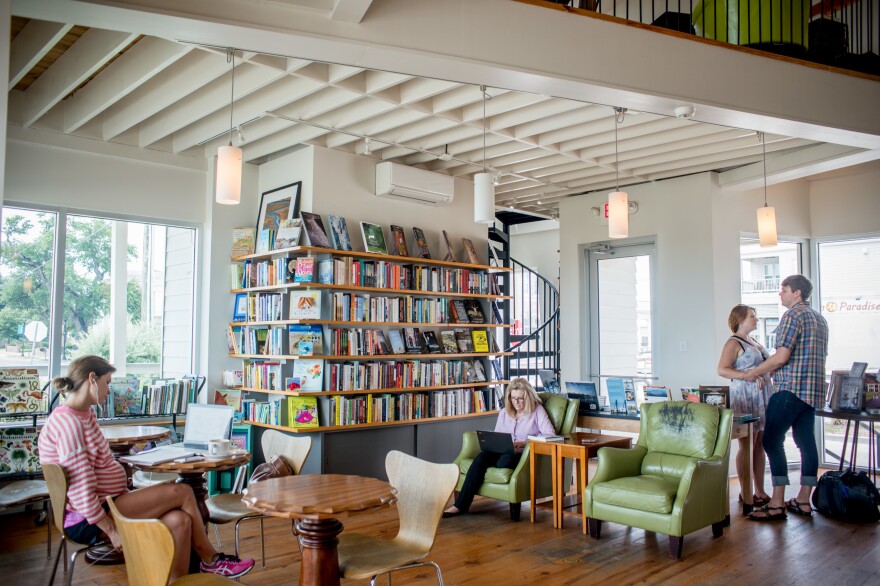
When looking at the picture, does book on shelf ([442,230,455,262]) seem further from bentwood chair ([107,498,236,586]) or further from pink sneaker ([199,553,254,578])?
bentwood chair ([107,498,236,586])

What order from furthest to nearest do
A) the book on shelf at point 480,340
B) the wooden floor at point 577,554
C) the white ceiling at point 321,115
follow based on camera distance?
the book on shelf at point 480,340 → the white ceiling at point 321,115 → the wooden floor at point 577,554

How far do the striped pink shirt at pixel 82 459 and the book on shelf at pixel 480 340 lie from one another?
458cm

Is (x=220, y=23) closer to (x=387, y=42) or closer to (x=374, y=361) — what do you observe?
(x=387, y=42)

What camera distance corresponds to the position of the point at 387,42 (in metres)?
3.85

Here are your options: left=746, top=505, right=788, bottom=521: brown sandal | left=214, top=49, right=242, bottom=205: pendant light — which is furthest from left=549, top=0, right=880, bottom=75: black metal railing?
left=746, top=505, right=788, bottom=521: brown sandal

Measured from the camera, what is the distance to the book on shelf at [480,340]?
307 inches

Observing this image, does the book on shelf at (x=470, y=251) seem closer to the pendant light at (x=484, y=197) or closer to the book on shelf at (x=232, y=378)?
the pendant light at (x=484, y=197)

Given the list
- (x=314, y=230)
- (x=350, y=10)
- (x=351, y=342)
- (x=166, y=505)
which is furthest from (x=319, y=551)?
(x=314, y=230)

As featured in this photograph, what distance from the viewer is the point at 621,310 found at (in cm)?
856

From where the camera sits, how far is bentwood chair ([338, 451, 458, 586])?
126 inches

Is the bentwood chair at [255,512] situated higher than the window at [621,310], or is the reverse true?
the window at [621,310]

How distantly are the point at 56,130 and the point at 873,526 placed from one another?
311 inches

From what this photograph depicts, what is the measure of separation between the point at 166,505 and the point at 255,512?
687mm

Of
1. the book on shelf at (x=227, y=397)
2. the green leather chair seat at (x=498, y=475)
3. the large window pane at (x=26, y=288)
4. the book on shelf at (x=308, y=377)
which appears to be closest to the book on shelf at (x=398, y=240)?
the book on shelf at (x=308, y=377)
